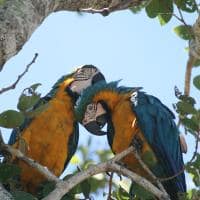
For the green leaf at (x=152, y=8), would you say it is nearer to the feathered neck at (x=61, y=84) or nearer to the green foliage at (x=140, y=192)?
the feathered neck at (x=61, y=84)

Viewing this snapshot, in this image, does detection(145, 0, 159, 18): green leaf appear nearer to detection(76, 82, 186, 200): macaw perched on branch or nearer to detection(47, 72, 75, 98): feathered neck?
detection(76, 82, 186, 200): macaw perched on branch

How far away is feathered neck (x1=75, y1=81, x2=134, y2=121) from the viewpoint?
388 centimetres

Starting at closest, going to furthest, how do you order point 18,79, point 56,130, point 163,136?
point 18,79 → point 163,136 → point 56,130

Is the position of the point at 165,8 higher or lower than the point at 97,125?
higher

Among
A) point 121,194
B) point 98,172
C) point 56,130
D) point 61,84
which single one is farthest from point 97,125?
point 98,172

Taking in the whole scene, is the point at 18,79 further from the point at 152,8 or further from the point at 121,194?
the point at 152,8

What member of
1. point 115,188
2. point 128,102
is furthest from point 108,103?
point 115,188

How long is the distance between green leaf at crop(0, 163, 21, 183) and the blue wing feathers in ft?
3.42

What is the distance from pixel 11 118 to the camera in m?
2.53

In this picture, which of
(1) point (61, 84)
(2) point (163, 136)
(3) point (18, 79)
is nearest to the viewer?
(3) point (18, 79)

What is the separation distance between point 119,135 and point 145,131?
0.20 meters

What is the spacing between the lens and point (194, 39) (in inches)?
144

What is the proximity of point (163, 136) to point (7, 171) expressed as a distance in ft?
3.97

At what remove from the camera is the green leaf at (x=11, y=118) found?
99.1 inches
